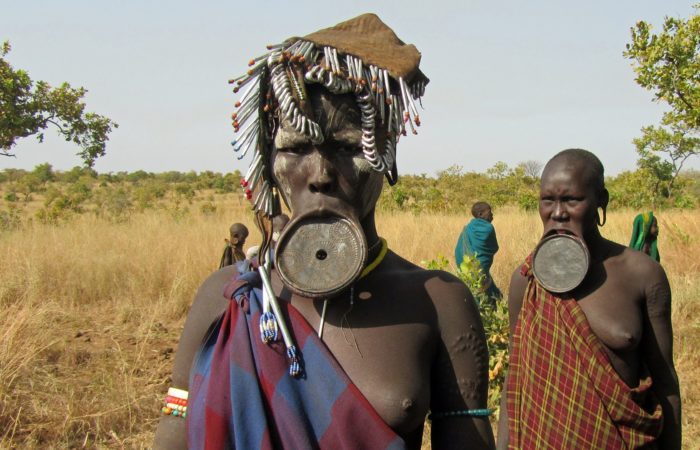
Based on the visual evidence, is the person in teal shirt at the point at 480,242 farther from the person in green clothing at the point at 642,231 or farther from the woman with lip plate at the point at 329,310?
the woman with lip plate at the point at 329,310

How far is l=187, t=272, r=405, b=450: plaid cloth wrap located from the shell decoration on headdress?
324mm

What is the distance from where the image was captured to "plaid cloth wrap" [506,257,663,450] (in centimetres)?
243

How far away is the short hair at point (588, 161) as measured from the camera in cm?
275

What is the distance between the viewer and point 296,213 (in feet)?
4.15

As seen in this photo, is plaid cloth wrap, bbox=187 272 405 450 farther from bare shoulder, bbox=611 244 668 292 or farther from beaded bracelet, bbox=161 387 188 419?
bare shoulder, bbox=611 244 668 292

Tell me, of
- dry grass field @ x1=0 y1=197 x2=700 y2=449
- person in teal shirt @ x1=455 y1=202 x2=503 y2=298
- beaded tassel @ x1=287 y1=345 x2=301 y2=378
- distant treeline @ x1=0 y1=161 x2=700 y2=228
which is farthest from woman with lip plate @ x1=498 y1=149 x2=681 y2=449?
distant treeline @ x1=0 y1=161 x2=700 y2=228

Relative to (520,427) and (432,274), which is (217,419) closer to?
(432,274)

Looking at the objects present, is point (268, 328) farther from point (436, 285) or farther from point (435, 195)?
point (435, 195)

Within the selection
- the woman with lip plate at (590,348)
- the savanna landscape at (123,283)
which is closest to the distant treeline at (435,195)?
the savanna landscape at (123,283)

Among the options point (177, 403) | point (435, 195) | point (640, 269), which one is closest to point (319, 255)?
point (177, 403)

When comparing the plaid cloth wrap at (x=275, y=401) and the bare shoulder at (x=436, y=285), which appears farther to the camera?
the bare shoulder at (x=436, y=285)

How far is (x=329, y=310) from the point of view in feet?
4.33

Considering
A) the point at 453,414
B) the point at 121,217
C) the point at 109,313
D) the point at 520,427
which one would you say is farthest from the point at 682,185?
the point at 453,414

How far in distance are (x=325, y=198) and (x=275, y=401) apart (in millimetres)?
386
